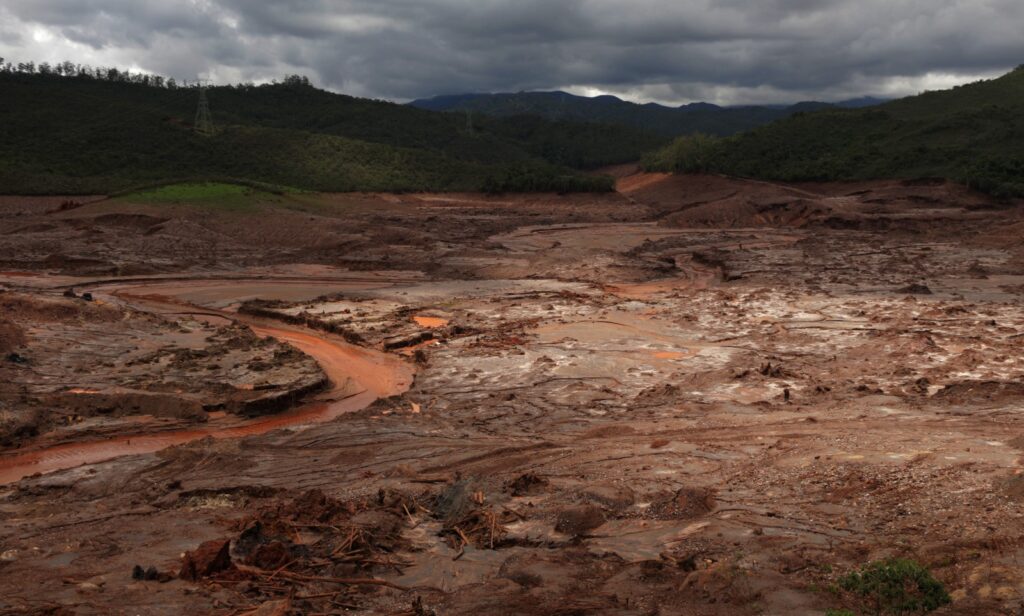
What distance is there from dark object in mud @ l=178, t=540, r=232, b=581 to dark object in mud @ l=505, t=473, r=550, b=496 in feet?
9.35

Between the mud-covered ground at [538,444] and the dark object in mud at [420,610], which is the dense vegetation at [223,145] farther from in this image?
the dark object in mud at [420,610]

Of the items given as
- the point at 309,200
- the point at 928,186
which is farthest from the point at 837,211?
the point at 309,200

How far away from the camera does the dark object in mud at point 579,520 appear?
6941 mm

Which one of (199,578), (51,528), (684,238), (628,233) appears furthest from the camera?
(628,233)

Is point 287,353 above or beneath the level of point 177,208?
beneath

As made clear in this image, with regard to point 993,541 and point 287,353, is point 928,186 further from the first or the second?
point 993,541

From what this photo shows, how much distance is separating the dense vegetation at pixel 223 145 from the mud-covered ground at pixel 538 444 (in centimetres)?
2266

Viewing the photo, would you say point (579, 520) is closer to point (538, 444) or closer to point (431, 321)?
point (538, 444)

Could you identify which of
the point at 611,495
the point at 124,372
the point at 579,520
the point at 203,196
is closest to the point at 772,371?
the point at 611,495

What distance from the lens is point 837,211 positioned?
37625 millimetres

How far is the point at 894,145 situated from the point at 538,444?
48092 mm

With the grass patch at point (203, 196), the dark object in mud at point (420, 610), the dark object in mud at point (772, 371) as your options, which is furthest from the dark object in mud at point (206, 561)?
the grass patch at point (203, 196)

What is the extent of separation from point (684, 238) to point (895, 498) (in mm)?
26839

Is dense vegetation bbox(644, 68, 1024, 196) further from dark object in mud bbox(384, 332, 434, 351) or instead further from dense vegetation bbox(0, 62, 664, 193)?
dark object in mud bbox(384, 332, 434, 351)
